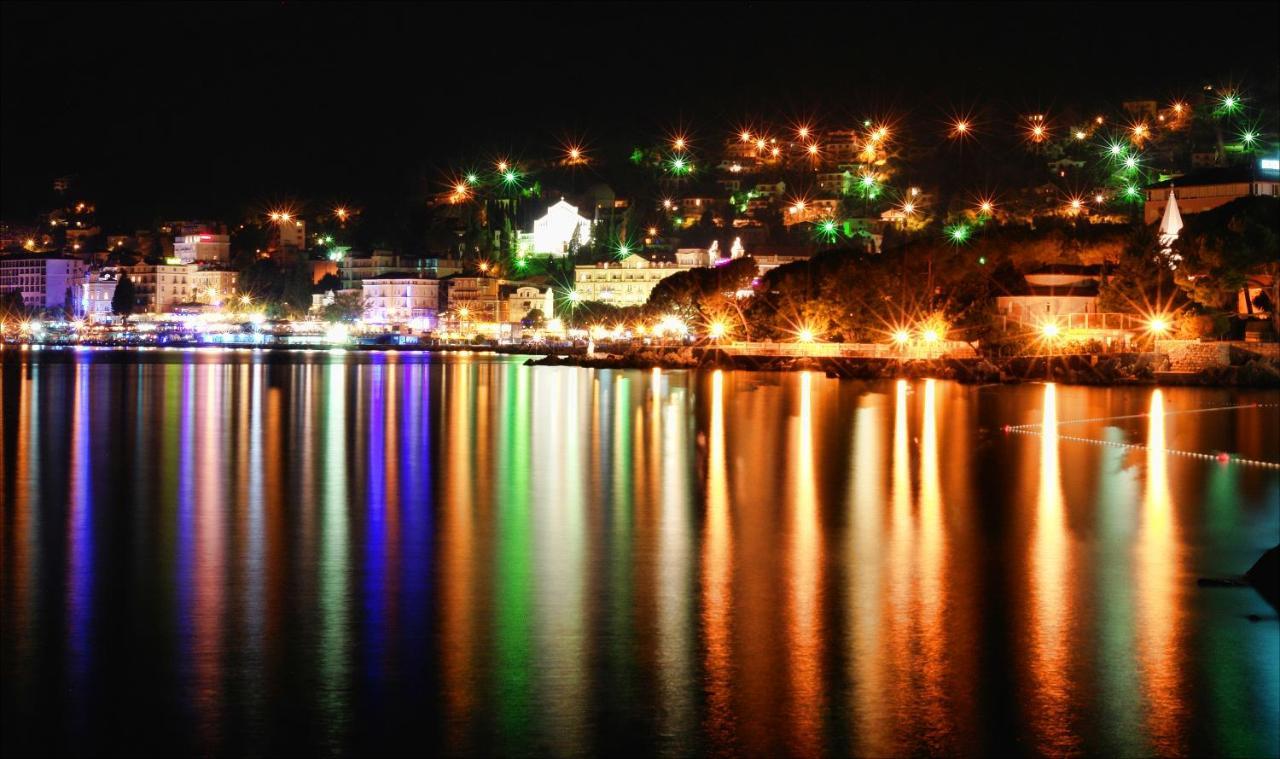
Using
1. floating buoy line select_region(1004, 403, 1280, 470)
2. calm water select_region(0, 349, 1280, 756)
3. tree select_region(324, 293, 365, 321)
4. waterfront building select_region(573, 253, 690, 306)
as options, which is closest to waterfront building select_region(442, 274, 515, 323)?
waterfront building select_region(573, 253, 690, 306)

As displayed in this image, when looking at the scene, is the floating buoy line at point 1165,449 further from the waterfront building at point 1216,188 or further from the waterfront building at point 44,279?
the waterfront building at point 44,279

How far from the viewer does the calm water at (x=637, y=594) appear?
748 cm

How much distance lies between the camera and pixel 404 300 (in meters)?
86.4

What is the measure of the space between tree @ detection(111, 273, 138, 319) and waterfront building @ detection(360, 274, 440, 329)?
19.0m

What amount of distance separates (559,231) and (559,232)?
6 cm

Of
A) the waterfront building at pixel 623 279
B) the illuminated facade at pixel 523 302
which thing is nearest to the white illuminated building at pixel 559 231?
the illuminated facade at pixel 523 302

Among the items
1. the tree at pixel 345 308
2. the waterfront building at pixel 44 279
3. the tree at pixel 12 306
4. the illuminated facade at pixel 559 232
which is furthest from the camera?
the waterfront building at pixel 44 279

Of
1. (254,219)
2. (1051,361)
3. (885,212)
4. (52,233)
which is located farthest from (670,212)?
(52,233)

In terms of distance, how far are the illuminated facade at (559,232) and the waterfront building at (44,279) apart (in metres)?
40.6

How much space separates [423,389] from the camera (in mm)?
36656

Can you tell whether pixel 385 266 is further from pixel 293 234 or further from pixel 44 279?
pixel 44 279

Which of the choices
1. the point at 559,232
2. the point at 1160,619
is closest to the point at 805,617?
the point at 1160,619

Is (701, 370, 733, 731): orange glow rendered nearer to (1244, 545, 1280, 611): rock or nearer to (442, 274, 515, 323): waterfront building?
(1244, 545, 1280, 611): rock

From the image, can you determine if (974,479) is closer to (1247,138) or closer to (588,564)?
(588,564)
